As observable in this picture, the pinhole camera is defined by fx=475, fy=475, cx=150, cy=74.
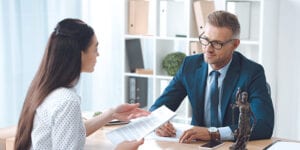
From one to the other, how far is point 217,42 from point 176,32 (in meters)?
1.55

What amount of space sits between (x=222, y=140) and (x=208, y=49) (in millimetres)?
477

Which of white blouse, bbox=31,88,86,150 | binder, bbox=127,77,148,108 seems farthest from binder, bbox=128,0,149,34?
white blouse, bbox=31,88,86,150

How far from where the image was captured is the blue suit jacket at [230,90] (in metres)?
2.24

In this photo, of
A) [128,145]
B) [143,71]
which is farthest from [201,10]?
[128,145]

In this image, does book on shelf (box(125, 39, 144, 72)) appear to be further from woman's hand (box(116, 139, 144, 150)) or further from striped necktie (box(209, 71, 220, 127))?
woman's hand (box(116, 139, 144, 150))

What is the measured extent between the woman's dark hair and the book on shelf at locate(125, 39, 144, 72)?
2201 mm

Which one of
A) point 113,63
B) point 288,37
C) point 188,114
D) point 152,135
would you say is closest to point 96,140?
point 152,135

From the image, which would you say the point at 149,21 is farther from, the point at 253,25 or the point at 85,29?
the point at 85,29

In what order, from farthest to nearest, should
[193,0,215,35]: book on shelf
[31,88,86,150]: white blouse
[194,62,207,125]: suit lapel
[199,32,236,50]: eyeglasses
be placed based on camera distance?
[193,0,215,35]: book on shelf, [194,62,207,125]: suit lapel, [199,32,236,50]: eyeglasses, [31,88,86,150]: white blouse

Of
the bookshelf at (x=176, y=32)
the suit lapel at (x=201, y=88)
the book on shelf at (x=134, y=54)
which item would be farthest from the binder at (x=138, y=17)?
the suit lapel at (x=201, y=88)

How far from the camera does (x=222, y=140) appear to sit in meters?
2.15

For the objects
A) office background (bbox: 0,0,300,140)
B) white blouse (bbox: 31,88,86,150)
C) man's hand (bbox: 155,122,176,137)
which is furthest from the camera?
office background (bbox: 0,0,300,140)

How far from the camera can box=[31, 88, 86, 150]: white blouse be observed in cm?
171

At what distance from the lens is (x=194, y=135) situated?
83.9 inches
